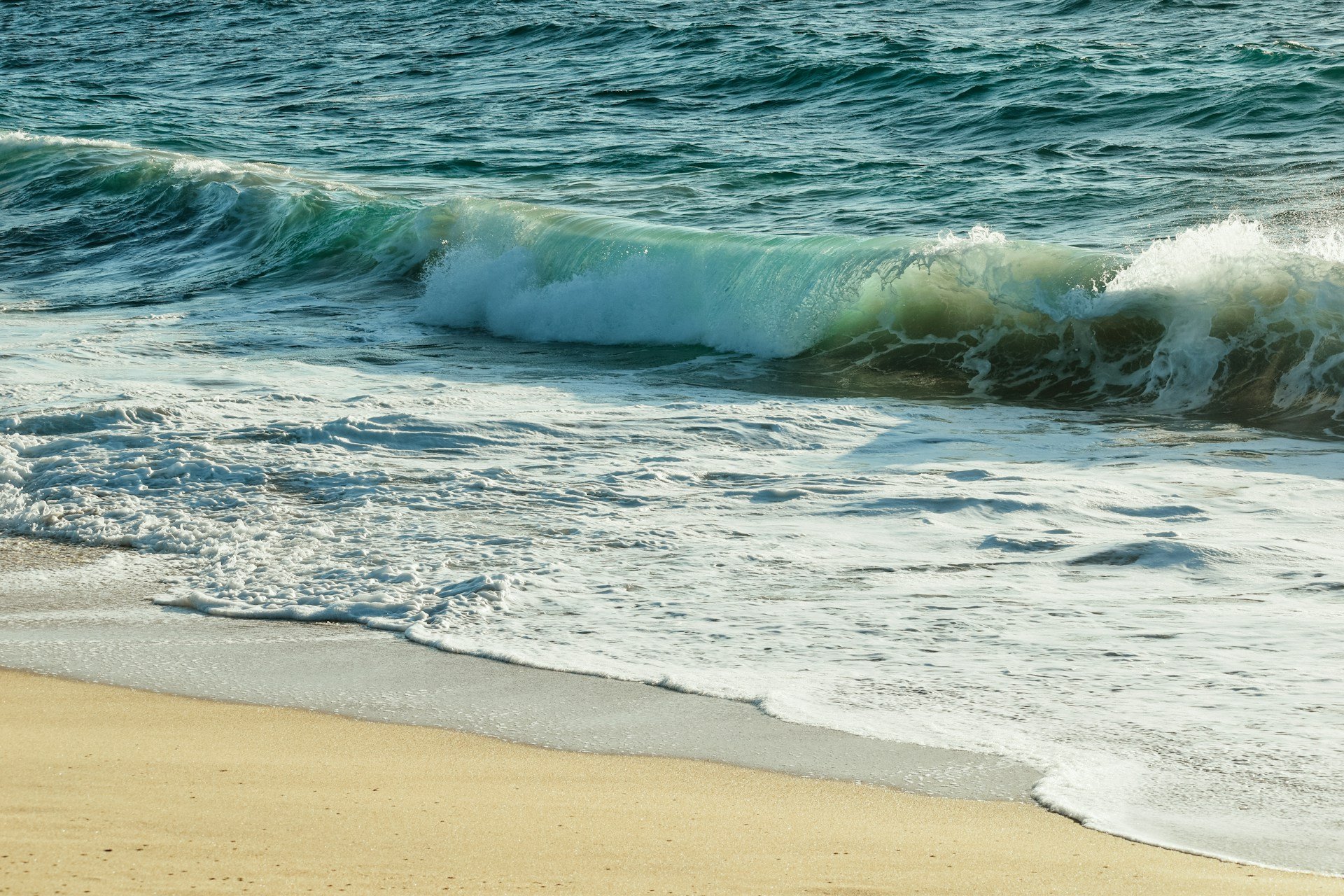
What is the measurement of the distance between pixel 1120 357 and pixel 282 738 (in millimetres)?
6382

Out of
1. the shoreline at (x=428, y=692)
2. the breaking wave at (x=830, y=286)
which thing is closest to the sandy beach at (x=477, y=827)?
the shoreline at (x=428, y=692)

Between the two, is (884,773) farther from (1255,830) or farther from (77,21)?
(77,21)

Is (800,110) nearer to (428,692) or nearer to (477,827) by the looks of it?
(428,692)

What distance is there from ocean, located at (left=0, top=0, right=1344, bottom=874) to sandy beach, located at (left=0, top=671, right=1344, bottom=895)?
1.05 feet

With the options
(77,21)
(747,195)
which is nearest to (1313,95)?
(747,195)

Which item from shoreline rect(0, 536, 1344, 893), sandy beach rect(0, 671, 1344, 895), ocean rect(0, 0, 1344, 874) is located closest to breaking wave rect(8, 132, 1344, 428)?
ocean rect(0, 0, 1344, 874)

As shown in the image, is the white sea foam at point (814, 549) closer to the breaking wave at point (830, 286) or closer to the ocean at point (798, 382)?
the ocean at point (798, 382)

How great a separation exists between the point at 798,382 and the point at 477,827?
6026 mm

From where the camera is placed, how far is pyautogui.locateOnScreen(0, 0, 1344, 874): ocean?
366cm

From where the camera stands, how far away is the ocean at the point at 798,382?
3.66 m

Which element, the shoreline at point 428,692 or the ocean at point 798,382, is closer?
the shoreline at point 428,692

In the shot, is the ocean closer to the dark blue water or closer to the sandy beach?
the dark blue water

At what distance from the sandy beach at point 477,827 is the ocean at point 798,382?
1.05 ft

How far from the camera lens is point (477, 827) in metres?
2.49
